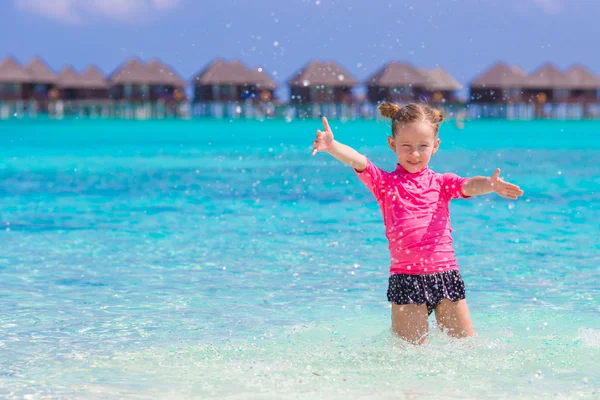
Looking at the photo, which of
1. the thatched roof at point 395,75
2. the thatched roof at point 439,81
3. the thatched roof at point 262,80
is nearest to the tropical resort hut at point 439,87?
the thatched roof at point 439,81

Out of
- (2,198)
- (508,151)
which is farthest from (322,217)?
(508,151)

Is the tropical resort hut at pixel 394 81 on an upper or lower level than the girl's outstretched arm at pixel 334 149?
upper

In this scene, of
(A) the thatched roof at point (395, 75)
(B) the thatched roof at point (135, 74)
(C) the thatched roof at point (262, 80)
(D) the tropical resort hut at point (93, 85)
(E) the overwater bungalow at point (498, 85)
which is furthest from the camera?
(D) the tropical resort hut at point (93, 85)

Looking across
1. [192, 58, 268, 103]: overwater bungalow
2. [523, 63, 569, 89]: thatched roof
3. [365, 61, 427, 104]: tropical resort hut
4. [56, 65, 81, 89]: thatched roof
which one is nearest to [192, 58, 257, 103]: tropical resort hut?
[192, 58, 268, 103]: overwater bungalow

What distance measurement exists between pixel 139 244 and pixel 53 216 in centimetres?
371

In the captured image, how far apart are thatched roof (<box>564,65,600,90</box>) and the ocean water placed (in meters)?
82.9

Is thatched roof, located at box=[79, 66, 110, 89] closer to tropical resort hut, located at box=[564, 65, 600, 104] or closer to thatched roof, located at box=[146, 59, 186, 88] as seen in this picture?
thatched roof, located at box=[146, 59, 186, 88]

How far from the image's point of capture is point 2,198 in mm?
16734

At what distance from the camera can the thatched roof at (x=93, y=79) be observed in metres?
101

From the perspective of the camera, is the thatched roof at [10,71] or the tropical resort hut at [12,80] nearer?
the thatched roof at [10,71]

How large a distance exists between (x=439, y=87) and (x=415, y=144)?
9678cm

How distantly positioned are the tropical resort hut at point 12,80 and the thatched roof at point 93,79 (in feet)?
21.7

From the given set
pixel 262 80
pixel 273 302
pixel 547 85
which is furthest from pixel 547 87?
pixel 273 302

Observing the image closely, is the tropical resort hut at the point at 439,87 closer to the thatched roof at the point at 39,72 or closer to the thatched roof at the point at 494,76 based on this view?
the thatched roof at the point at 494,76
